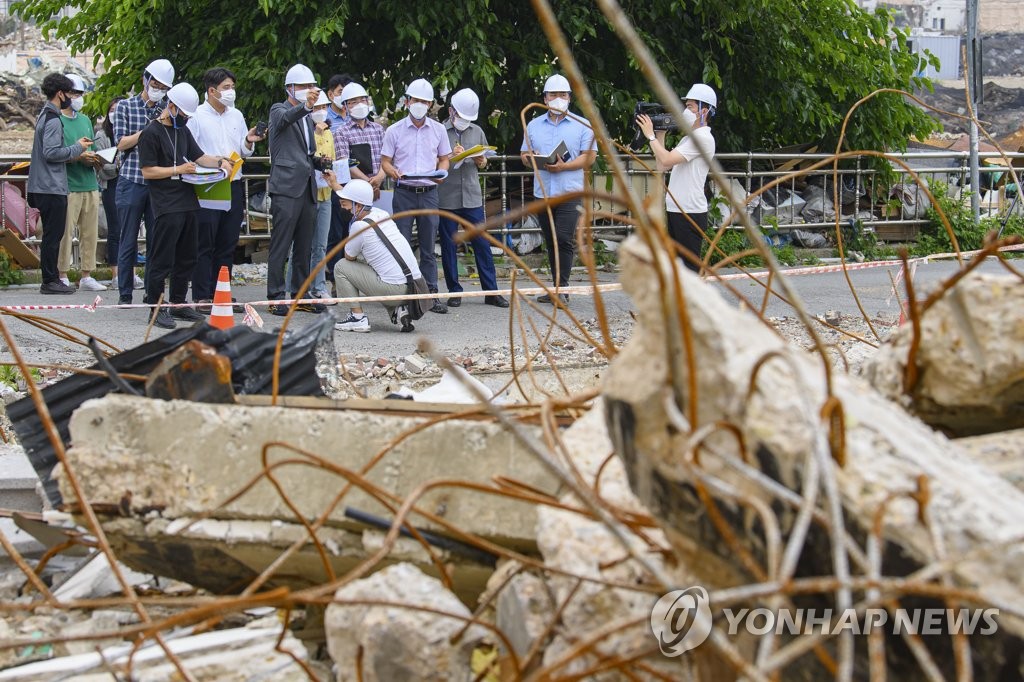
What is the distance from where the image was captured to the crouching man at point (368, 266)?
8734 mm

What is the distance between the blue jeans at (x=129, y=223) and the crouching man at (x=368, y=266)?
5.68 feet

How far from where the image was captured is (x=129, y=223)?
9.59 meters

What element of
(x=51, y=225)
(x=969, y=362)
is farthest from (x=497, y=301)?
(x=969, y=362)

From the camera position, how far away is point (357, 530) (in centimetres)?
350

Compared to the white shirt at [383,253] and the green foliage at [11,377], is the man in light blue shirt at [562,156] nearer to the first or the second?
the white shirt at [383,253]

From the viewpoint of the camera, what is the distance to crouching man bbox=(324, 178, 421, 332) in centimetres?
873

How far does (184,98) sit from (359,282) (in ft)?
6.08

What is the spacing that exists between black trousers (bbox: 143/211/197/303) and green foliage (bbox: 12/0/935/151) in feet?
12.4

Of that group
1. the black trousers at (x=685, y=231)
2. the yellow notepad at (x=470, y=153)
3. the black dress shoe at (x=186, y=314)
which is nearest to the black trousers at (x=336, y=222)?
the yellow notepad at (x=470, y=153)

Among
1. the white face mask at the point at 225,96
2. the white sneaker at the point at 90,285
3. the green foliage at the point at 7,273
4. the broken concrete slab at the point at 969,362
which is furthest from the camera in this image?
the green foliage at the point at 7,273

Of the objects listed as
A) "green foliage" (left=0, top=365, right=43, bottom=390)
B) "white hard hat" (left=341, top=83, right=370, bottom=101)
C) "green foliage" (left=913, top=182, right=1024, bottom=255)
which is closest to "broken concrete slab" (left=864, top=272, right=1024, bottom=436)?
"green foliage" (left=0, top=365, right=43, bottom=390)

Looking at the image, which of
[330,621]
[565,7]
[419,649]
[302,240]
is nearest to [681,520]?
[419,649]

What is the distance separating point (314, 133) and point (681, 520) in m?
7.87

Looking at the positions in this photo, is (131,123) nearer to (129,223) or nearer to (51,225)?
(129,223)
